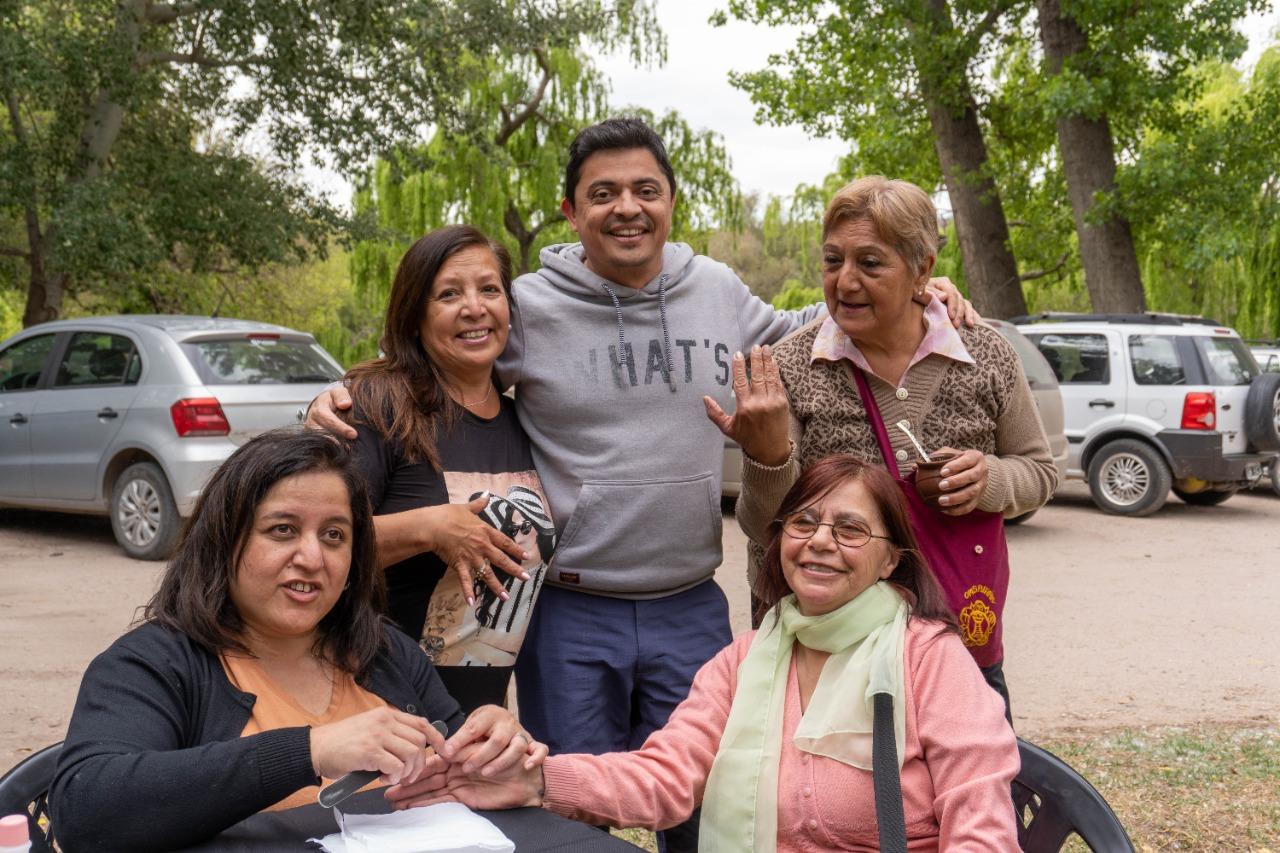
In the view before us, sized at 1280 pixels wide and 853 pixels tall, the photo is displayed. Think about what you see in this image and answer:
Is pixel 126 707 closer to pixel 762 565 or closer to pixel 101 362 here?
pixel 762 565

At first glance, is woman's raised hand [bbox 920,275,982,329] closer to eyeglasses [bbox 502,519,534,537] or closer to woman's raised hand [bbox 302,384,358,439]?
eyeglasses [bbox 502,519,534,537]

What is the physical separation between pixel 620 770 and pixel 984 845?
68cm

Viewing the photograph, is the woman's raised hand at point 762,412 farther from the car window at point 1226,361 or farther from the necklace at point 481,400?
the car window at point 1226,361

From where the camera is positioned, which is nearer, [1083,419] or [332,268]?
[1083,419]

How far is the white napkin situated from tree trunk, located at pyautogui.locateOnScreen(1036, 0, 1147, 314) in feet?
49.6

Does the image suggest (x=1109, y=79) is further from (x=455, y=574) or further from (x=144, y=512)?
(x=455, y=574)

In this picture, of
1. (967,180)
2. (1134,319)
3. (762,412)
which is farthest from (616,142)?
(967,180)

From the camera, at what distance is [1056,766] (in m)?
2.63

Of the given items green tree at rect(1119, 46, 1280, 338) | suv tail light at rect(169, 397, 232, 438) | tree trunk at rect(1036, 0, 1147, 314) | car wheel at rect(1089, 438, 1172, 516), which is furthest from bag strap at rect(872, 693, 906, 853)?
green tree at rect(1119, 46, 1280, 338)

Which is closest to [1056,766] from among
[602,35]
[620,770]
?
[620,770]

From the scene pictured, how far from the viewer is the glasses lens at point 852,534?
2.56 meters

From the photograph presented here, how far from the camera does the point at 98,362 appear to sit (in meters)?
9.99

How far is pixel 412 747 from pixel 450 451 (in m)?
0.99

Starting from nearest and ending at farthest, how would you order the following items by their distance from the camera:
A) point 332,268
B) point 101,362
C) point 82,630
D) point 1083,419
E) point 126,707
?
point 126,707, point 82,630, point 101,362, point 1083,419, point 332,268
